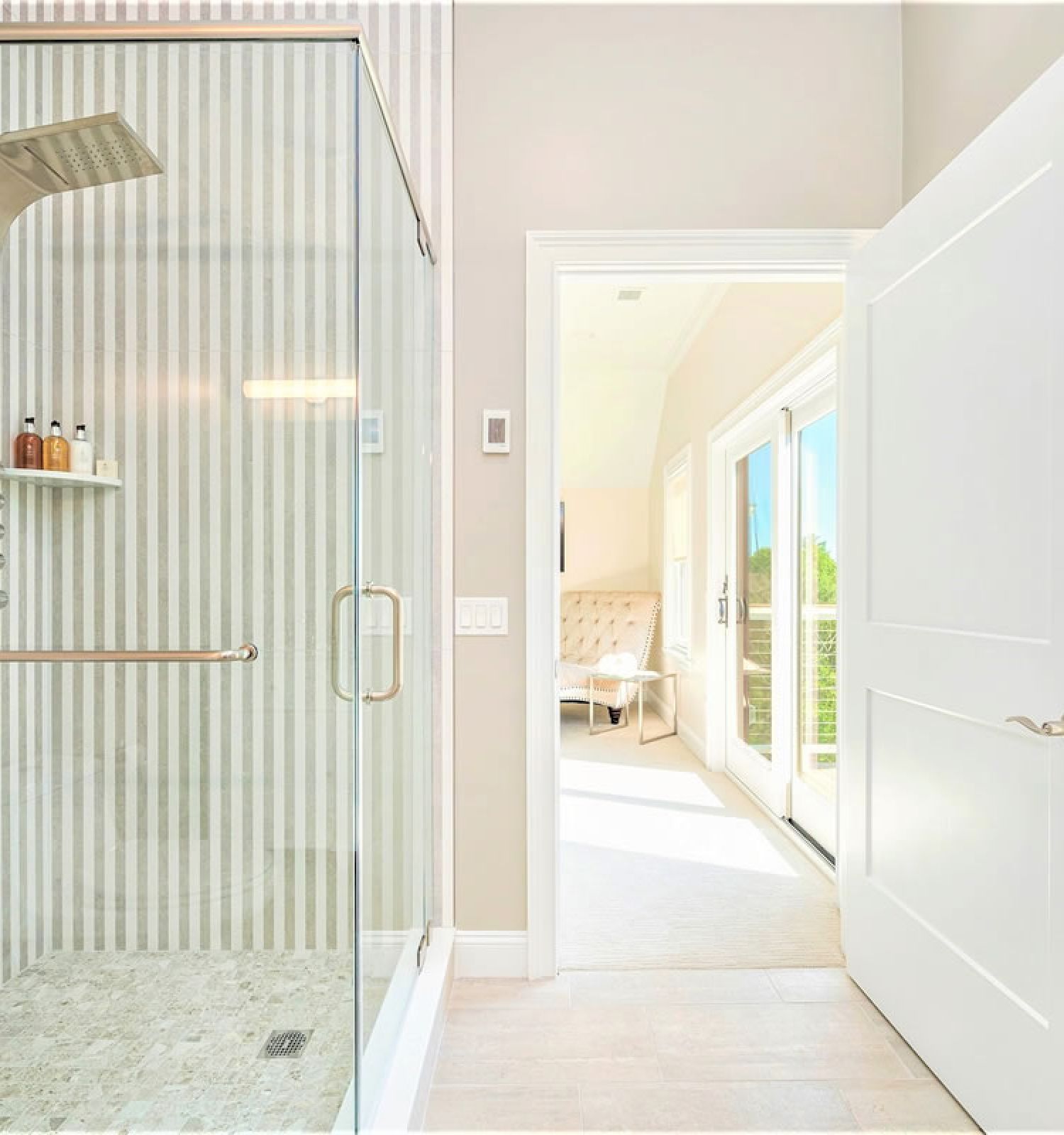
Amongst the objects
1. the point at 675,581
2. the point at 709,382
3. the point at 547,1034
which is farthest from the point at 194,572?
the point at 675,581

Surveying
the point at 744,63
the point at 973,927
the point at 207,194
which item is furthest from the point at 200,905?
the point at 744,63

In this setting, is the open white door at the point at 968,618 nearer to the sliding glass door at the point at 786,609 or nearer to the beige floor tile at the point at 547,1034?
the beige floor tile at the point at 547,1034

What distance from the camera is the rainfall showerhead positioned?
1448 millimetres

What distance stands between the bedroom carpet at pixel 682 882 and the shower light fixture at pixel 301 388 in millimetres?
1806

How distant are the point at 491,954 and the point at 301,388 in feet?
5.52

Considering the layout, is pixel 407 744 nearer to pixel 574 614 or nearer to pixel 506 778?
pixel 506 778

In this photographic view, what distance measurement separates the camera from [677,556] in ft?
21.7

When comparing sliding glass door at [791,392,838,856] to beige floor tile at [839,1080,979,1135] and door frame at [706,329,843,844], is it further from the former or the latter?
beige floor tile at [839,1080,979,1135]

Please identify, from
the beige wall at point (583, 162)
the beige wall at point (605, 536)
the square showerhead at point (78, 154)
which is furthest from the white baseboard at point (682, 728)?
the square showerhead at point (78, 154)

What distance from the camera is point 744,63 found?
7.80ft

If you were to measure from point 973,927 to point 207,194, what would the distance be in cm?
214

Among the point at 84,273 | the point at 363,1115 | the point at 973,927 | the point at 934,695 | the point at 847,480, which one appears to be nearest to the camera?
the point at 363,1115

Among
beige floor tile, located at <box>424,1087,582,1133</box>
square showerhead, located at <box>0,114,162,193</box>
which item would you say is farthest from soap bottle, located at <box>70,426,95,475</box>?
beige floor tile, located at <box>424,1087,582,1133</box>

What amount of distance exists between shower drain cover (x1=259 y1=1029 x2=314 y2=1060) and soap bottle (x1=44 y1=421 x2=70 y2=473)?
3.72ft
